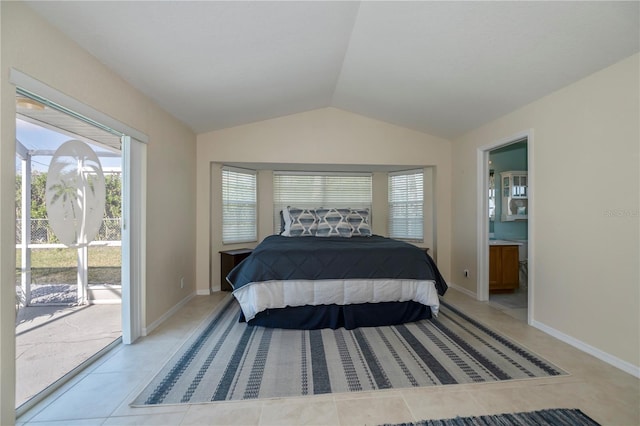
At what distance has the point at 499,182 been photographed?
4.61m

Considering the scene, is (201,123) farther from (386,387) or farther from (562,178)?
(562,178)

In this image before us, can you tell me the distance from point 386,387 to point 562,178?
2480 mm

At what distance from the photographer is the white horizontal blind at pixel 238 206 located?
4414 millimetres

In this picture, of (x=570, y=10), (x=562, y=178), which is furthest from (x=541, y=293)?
(x=570, y=10)

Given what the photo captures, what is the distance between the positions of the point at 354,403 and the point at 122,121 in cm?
280

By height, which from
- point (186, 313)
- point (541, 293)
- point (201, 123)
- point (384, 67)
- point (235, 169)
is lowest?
point (186, 313)

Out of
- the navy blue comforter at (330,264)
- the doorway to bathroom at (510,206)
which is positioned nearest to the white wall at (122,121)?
the navy blue comforter at (330,264)

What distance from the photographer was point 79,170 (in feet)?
6.56

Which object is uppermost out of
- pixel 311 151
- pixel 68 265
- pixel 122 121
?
pixel 311 151

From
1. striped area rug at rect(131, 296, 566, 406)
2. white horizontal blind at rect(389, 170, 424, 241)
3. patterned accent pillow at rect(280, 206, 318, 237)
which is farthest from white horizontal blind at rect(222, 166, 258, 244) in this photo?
white horizontal blind at rect(389, 170, 424, 241)

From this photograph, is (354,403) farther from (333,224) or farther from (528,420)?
(333,224)

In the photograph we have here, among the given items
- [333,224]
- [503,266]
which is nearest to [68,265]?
[333,224]

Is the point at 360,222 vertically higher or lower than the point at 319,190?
lower

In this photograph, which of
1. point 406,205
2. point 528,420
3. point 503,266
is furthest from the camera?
point 406,205
